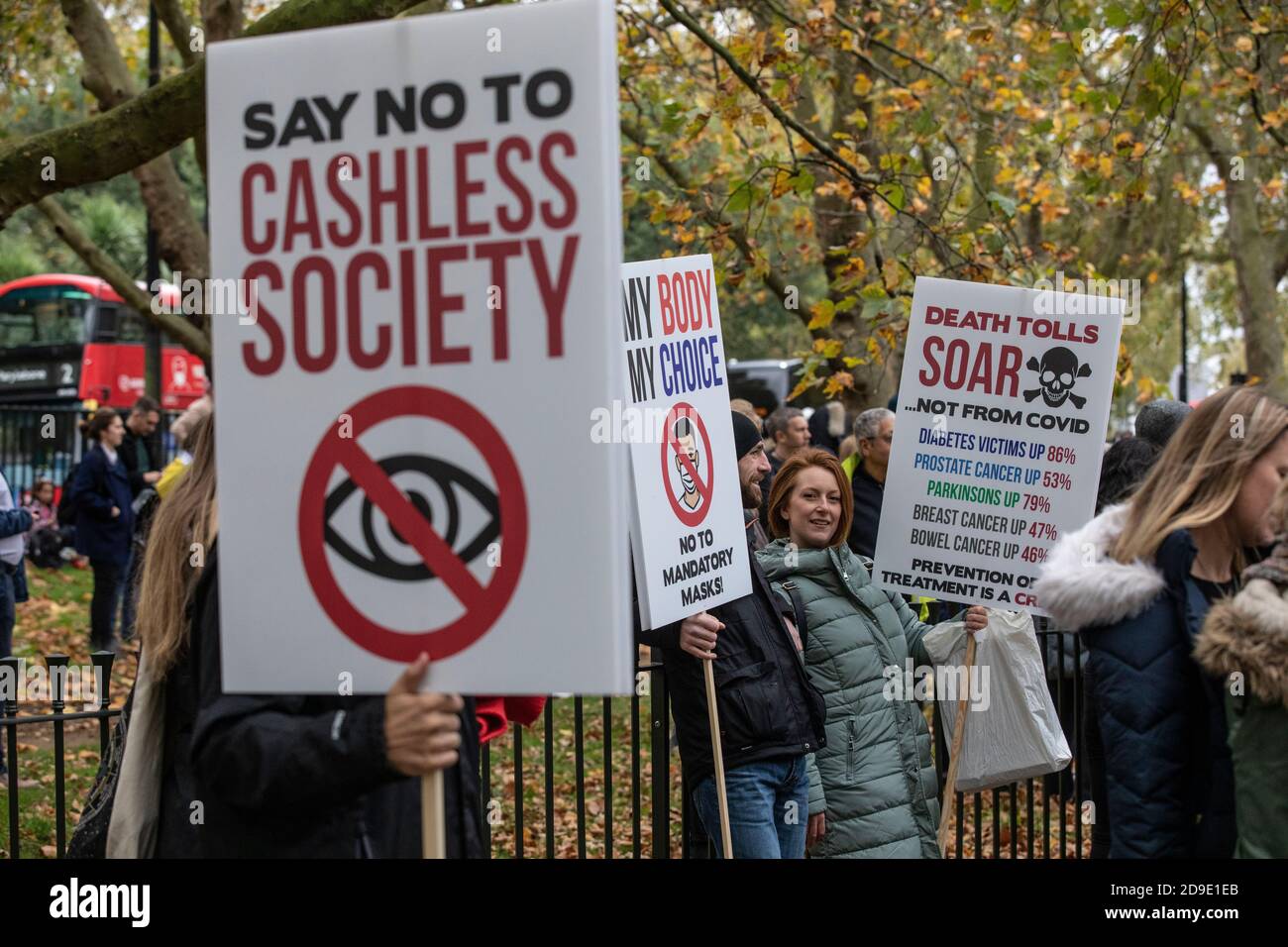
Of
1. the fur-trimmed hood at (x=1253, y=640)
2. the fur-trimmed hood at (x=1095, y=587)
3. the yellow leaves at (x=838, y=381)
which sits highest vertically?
the yellow leaves at (x=838, y=381)

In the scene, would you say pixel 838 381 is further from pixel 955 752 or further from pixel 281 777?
pixel 281 777

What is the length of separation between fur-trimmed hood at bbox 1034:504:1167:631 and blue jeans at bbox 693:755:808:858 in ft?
5.59

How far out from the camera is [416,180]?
2.62m

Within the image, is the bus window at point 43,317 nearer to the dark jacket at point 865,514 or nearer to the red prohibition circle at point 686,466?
the dark jacket at point 865,514

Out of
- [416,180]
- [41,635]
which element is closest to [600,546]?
[416,180]

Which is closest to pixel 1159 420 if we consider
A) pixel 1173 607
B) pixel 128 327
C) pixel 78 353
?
pixel 1173 607

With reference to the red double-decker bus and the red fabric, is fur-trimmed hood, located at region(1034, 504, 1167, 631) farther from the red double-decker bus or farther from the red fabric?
the red double-decker bus

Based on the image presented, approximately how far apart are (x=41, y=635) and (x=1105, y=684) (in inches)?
506

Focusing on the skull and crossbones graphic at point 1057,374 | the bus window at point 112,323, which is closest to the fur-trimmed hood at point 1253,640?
the skull and crossbones graphic at point 1057,374

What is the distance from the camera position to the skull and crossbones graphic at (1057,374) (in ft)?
18.0

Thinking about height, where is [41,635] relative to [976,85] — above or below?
below
